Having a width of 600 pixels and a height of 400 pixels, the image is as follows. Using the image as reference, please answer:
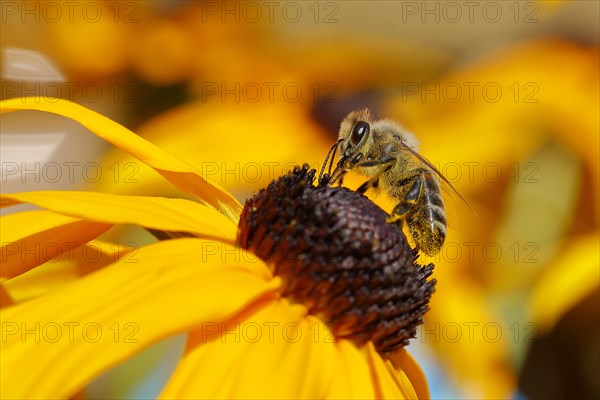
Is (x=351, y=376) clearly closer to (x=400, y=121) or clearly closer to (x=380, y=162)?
(x=380, y=162)

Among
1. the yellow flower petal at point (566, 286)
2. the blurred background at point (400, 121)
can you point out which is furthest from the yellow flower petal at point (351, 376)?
the yellow flower petal at point (566, 286)

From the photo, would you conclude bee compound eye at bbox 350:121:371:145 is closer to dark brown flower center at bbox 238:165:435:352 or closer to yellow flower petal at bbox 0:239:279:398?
dark brown flower center at bbox 238:165:435:352

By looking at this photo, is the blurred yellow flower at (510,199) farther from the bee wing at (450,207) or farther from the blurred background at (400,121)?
the bee wing at (450,207)

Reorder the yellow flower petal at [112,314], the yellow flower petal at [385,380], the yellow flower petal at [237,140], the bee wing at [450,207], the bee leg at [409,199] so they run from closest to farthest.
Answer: the yellow flower petal at [112,314] → the yellow flower petal at [385,380] → the bee leg at [409,199] → the bee wing at [450,207] → the yellow flower petal at [237,140]

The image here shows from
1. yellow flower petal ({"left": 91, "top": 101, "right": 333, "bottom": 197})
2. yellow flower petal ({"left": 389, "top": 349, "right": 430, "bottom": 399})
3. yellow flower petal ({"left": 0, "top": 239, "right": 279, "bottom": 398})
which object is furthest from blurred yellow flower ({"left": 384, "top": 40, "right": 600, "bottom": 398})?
yellow flower petal ({"left": 0, "top": 239, "right": 279, "bottom": 398})

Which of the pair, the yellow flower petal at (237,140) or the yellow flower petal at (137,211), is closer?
the yellow flower petal at (137,211)
